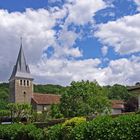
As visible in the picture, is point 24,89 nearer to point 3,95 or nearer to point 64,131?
point 3,95

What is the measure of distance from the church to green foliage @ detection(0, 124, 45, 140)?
70.2 meters

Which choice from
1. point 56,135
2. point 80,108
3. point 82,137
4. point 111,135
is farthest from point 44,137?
point 80,108

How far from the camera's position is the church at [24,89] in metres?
109

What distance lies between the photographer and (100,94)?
6284 cm

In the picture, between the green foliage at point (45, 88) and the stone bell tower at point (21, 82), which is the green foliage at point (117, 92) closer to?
the green foliage at point (45, 88)

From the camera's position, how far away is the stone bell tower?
4333 inches

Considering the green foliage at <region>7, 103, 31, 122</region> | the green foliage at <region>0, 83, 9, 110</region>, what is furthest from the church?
the green foliage at <region>7, 103, 31, 122</region>

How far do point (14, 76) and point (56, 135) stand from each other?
86831 mm

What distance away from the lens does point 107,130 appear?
19516mm

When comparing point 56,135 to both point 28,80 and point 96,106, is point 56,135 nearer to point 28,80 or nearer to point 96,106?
point 96,106

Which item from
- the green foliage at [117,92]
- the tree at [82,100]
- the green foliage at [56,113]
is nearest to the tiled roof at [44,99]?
the green foliage at [117,92]

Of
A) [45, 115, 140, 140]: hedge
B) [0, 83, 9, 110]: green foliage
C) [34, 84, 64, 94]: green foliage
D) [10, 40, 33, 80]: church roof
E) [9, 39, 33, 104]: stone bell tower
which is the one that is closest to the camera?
[45, 115, 140, 140]: hedge

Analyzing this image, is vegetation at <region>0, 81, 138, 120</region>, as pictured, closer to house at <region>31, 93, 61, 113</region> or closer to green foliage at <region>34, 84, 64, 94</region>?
house at <region>31, 93, 61, 113</region>

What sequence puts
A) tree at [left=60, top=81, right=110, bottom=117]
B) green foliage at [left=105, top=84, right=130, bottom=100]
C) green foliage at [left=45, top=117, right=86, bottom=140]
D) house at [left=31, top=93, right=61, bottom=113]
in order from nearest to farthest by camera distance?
green foliage at [left=45, top=117, right=86, bottom=140] < tree at [left=60, top=81, right=110, bottom=117] < house at [left=31, top=93, right=61, bottom=113] < green foliage at [left=105, top=84, right=130, bottom=100]
